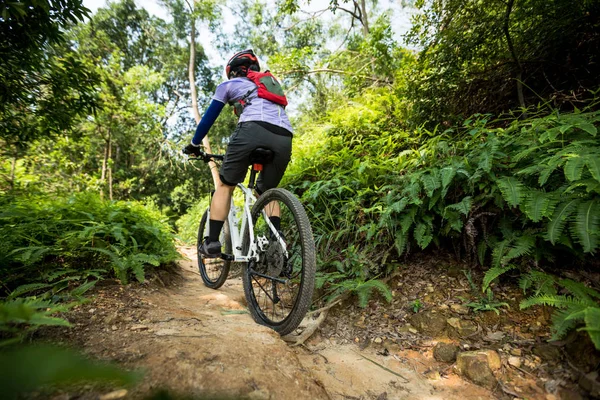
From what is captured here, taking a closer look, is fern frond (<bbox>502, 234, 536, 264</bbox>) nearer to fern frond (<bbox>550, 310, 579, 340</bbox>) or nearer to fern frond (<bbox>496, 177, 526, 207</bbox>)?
fern frond (<bbox>496, 177, 526, 207</bbox>)

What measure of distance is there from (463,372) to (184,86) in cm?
2291

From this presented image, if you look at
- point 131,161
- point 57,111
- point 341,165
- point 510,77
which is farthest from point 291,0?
point 131,161

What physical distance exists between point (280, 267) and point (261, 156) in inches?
39.5

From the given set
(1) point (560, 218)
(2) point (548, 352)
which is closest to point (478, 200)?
(1) point (560, 218)

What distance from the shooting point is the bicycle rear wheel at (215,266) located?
3.08 meters

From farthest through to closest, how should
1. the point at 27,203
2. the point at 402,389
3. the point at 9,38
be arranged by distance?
the point at 27,203 → the point at 9,38 → the point at 402,389

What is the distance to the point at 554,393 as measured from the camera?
4.58 ft

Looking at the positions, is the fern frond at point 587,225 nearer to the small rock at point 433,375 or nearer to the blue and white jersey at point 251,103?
the small rock at point 433,375

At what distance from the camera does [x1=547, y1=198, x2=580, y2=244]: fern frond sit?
174cm

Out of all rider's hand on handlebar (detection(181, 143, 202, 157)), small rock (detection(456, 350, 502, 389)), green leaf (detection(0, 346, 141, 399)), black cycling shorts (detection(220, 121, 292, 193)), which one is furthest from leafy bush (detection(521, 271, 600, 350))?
rider's hand on handlebar (detection(181, 143, 202, 157))

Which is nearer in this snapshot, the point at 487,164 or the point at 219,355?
the point at 219,355

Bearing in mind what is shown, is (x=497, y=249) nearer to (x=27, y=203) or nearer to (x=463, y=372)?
(x=463, y=372)

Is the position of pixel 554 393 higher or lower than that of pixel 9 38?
lower

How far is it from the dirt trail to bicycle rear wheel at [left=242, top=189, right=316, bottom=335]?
18 centimetres
